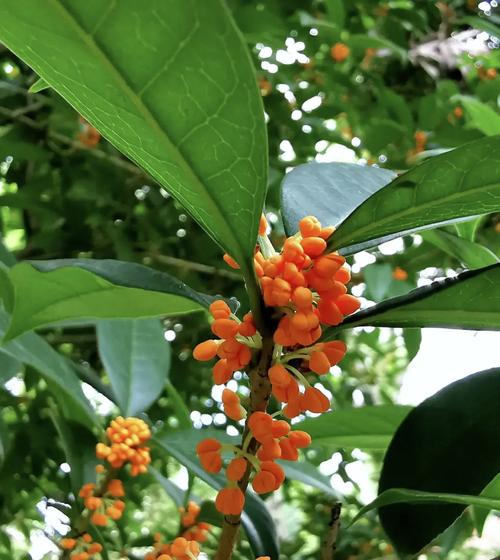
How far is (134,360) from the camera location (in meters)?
1.27

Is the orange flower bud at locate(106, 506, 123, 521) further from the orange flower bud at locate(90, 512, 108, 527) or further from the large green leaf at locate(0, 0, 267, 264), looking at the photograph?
the large green leaf at locate(0, 0, 267, 264)

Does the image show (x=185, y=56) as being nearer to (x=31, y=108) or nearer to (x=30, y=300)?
(x=30, y=300)

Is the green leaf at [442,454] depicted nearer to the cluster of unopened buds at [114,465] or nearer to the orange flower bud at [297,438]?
the orange flower bud at [297,438]

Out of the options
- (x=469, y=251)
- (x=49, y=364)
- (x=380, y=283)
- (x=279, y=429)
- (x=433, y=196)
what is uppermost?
(x=433, y=196)

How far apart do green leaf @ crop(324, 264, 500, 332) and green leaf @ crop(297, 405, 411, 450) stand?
0.37 meters

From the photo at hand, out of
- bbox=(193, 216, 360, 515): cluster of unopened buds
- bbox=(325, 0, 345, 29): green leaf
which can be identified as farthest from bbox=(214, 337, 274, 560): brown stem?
bbox=(325, 0, 345, 29): green leaf

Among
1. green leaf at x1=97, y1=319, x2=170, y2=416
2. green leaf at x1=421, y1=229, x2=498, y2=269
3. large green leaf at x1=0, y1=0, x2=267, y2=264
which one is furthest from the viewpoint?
green leaf at x1=97, y1=319, x2=170, y2=416

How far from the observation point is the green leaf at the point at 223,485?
77cm

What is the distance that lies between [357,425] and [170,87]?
0.61 metres

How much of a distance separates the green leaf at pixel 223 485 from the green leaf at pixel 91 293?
0.96 ft

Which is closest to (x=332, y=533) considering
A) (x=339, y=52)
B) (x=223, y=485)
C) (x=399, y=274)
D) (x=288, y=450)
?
(x=288, y=450)

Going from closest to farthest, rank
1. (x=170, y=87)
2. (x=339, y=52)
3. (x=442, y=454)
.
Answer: (x=170, y=87) → (x=442, y=454) → (x=339, y=52)

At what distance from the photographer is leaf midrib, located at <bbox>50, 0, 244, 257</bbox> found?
42cm

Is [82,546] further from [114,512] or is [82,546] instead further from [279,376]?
[279,376]
